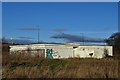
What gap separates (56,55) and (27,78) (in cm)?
4241

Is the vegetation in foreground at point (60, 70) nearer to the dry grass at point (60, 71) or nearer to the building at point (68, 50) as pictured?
the dry grass at point (60, 71)

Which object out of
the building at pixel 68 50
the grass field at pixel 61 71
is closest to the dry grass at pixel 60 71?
the grass field at pixel 61 71

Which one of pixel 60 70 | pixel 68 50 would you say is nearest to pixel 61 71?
pixel 60 70

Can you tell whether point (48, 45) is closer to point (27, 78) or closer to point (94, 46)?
point (94, 46)

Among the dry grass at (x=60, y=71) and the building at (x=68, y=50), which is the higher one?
the building at (x=68, y=50)

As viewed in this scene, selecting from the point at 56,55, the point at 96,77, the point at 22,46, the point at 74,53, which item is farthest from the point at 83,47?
the point at 96,77

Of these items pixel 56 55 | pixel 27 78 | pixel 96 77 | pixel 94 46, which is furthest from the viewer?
pixel 94 46

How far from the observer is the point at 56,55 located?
176ft

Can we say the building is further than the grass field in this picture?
Yes

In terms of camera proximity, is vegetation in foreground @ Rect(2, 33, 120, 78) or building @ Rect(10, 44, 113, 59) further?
building @ Rect(10, 44, 113, 59)

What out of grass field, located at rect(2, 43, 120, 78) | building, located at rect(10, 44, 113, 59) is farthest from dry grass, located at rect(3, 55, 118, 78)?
building, located at rect(10, 44, 113, 59)

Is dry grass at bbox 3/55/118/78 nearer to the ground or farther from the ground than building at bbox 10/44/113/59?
nearer to the ground

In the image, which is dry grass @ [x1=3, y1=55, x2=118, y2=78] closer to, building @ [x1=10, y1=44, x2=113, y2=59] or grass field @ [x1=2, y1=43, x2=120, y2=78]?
grass field @ [x1=2, y1=43, x2=120, y2=78]

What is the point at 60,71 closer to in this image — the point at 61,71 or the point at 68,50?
the point at 61,71
